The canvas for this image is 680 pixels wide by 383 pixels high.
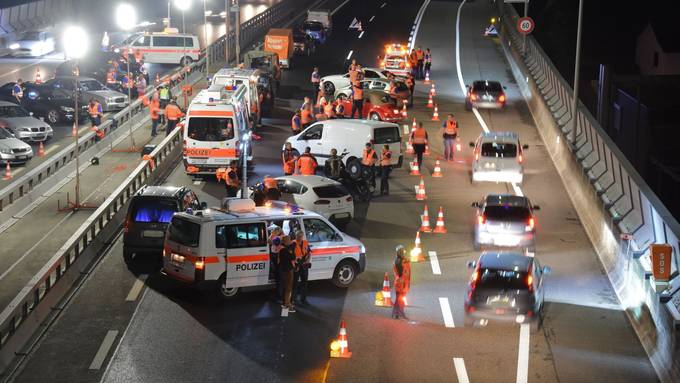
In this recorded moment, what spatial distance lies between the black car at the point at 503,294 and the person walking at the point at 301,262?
10.3ft

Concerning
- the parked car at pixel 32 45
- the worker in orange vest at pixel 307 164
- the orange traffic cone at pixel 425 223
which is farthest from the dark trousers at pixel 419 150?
the parked car at pixel 32 45

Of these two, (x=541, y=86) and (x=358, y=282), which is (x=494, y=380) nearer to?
(x=358, y=282)

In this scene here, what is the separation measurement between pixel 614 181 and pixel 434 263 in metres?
6.01

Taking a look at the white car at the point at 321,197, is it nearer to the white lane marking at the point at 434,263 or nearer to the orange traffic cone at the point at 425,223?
the orange traffic cone at the point at 425,223

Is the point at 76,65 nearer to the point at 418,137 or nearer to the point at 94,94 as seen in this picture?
the point at 94,94

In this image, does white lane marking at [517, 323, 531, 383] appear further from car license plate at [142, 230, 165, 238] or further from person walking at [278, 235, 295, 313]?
car license plate at [142, 230, 165, 238]

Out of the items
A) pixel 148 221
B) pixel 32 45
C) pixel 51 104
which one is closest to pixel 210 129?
pixel 148 221

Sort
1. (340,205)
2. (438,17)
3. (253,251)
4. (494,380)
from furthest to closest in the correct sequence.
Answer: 1. (438,17)
2. (340,205)
3. (253,251)
4. (494,380)

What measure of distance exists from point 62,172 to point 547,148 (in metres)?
16.0

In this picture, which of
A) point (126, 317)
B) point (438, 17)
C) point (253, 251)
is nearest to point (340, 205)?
point (253, 251)

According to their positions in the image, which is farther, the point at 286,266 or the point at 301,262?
the point at 301,262

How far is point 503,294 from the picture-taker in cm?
1989

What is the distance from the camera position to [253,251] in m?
21.3

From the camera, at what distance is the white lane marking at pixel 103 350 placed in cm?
1798
